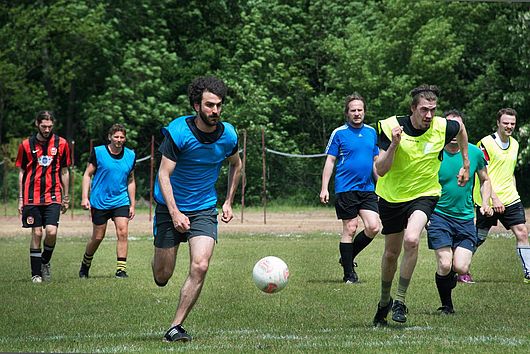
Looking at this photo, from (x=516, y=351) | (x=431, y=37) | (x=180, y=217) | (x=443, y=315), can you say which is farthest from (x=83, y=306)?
(x=431, y=37)

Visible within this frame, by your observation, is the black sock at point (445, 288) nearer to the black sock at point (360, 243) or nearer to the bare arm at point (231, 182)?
the bare arm at point (231, 182)

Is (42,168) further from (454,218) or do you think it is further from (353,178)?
(454,218)

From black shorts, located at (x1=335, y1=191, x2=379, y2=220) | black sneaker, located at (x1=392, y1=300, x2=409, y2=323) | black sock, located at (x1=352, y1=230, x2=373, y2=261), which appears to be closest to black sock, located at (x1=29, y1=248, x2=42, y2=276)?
black shorts, located at (x1=335, y1=191, x2=379, y2=220)

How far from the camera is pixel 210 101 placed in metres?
8.21

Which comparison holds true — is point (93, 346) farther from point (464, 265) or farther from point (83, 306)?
point (464, 265)

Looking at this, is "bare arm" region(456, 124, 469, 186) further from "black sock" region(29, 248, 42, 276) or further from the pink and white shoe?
"black sock" region(29, 248, 42, 276)

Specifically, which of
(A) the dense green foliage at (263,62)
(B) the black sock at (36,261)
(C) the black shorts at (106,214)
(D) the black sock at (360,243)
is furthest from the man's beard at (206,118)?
(A) the dense green foliage at (263,62)

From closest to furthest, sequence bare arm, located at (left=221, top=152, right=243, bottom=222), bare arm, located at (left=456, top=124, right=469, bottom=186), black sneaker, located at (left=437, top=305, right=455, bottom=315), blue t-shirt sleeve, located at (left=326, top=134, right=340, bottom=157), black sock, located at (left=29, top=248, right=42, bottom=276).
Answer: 1. bare arm, located at (left=221, top=152, right=243, bottom=222)
2. bare arm, located at (left=456, top=124, right=469, bottom=186)
3. black sneaker, located at (left=437, top=305, right=455, bottom=315)
4. blue t-shirt sleeve, located at (left=326, top=134, right=340, bottom=157)
5. black sock, located at (left=29, top=248, right=42, bottom=276)

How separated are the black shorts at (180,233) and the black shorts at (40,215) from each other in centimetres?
527

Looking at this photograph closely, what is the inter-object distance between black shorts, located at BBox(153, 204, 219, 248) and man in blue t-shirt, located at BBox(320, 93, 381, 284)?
4.73m

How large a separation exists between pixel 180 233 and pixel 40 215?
18.2 feet

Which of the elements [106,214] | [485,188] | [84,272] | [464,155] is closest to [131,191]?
[106,214]

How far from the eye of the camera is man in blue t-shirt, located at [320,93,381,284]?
1316 cm

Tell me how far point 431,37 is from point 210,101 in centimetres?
3184
